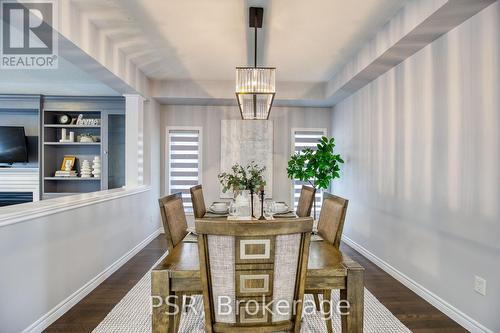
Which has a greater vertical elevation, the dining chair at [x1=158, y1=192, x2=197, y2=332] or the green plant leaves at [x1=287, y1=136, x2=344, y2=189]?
the green plant leaves at [x1=287, y1=136, x2=344, y2=189]

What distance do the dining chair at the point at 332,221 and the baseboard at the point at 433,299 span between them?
114 cm

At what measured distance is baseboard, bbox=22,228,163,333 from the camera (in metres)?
2.25

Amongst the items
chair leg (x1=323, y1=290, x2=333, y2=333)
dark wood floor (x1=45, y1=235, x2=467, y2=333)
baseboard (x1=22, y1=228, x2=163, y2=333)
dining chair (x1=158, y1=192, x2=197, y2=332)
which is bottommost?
dark wood floor (x1=45, y1=235, x2=467, y2=333)

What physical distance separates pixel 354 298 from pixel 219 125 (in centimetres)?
465

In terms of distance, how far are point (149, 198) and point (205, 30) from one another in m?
3.02

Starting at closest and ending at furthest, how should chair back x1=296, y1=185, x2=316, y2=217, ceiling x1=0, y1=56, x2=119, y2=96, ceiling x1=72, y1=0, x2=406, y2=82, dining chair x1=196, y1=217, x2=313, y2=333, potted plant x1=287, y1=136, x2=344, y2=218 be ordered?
dining chair x1=196, y1=217, x2=313, y2=333, ceiling x1=72, y1=0, x2=406, y2=82, chair back x1=296, y1=185, x2=316, y2=217, ceiling x1=0, y1=56, x2=119, y2=96, potted plant x1=287, y1=136, x2=344, y2=218

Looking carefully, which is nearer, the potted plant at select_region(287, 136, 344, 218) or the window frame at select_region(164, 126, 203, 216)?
the potted plant at select_region(287, 136, 344, 218)

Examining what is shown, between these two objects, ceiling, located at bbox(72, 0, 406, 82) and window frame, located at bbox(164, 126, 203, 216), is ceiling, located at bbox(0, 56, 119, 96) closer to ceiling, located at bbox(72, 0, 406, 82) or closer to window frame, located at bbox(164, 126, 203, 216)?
ceiling, located at bbox(72, 0, 406, 82)

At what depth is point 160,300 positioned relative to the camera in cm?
149

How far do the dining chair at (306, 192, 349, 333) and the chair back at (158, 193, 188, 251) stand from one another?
106 centimetres

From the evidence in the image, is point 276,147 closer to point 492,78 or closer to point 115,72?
point 115,72

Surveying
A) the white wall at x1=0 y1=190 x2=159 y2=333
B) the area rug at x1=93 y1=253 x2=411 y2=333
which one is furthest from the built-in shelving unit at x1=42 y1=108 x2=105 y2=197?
the area rug at x1=93 y1=253 x2=411 y2=333

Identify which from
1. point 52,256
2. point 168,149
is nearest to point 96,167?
point 168,149

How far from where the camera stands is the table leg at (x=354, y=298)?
1584 millimetres
